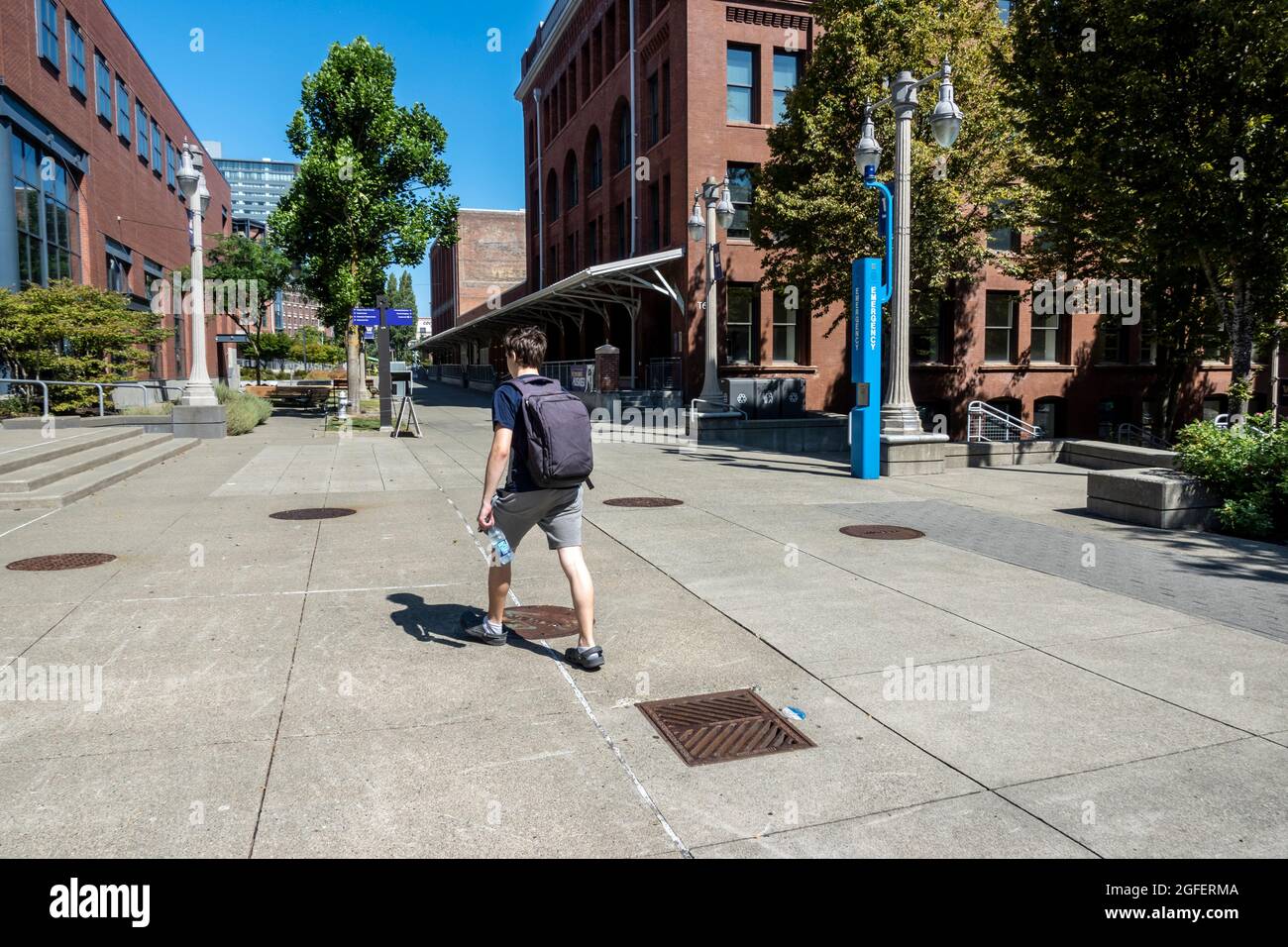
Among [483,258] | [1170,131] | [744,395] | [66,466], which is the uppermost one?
[483,258]

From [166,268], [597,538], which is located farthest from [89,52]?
[597,538]

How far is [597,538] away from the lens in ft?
28.8

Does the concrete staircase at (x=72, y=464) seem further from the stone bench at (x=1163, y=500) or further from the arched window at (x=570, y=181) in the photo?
the arched window at (x=570, y=181)

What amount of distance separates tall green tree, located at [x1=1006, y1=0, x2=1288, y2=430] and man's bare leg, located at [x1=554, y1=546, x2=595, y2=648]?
47.9ft

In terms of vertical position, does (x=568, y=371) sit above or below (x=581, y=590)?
above

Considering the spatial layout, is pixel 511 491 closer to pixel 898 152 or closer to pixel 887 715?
pixel 887 715

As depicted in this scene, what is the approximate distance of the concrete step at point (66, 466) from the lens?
10.6 m

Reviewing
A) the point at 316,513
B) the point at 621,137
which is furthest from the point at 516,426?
the point at 621,137

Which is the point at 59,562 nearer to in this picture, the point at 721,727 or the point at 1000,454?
the point at 721,727

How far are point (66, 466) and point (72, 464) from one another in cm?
27

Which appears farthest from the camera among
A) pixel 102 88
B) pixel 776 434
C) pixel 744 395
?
pixel 102 88

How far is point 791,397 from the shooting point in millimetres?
23422

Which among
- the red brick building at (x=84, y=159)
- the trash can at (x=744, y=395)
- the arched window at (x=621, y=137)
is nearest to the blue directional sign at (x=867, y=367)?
the trash can at (x=744, y=395)

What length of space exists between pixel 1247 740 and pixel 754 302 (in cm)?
2547
